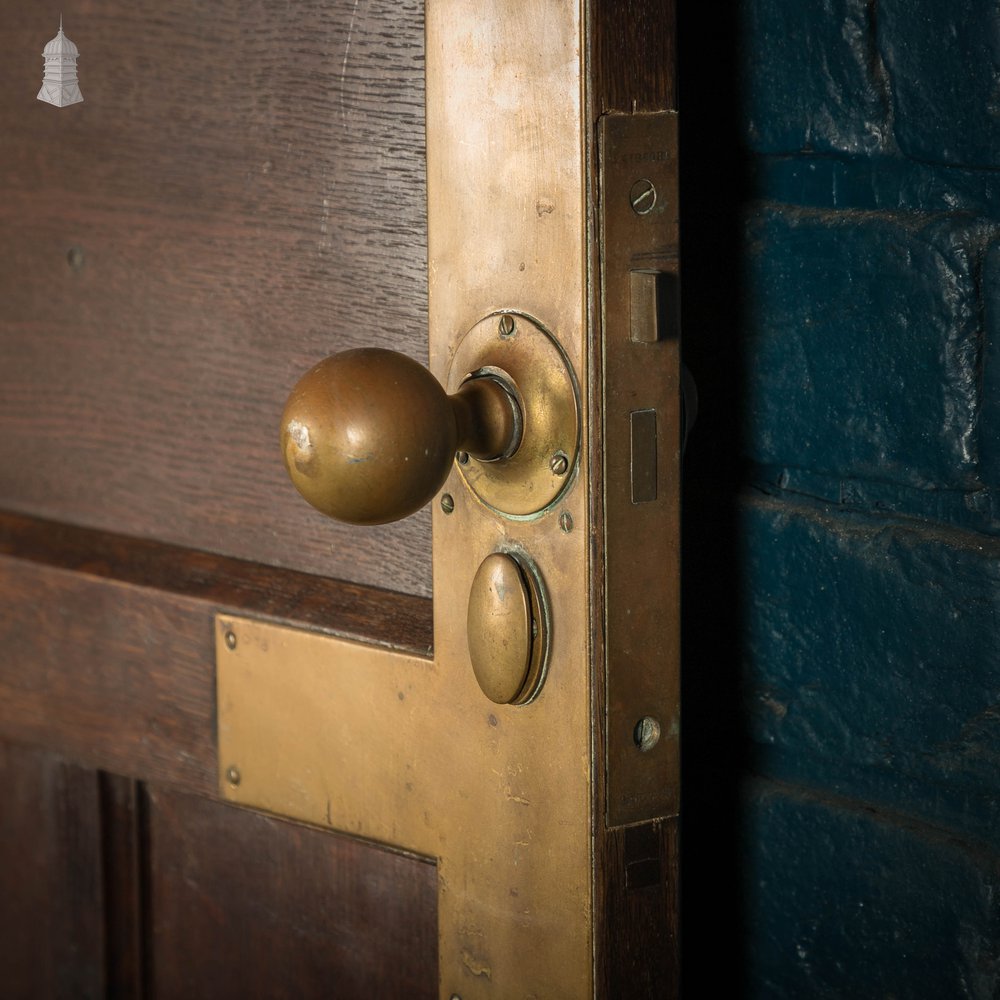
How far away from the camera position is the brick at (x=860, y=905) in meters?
0.67

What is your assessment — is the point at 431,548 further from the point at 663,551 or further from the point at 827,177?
the point at 827,177

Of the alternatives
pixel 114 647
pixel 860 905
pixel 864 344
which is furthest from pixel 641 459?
pixel 114 647

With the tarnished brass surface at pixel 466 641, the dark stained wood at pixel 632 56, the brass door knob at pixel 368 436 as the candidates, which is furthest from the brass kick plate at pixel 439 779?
the dark stained wood at pixel 632 56

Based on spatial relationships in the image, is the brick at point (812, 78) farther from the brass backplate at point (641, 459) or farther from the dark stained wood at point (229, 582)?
the dark stained wood at point (229, 582)

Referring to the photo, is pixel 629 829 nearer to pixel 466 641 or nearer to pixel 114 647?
pixel 466 641

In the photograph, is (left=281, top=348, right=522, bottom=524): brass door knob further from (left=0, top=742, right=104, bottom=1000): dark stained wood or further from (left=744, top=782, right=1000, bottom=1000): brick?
(left=0, top=742, right=104, bottom=1000): dark stained wood

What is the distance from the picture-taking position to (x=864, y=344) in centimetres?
Result: 67

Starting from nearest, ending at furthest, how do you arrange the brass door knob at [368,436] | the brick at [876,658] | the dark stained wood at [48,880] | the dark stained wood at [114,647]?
1. the brass door knob at [368,436]
2. the brick at [876,658]
3. the dark stained wood at [114,647]
4. the dark stained wood at [48,880]

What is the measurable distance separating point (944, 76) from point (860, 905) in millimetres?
409

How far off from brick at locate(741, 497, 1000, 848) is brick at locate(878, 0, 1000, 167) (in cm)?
18

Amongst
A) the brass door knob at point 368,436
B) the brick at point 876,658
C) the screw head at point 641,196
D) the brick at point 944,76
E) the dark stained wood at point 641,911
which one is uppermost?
the brick at point 944,76

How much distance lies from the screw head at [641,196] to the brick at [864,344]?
14 centimetres

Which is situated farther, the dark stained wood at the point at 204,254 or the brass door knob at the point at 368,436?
the dark stained wood at the point at 204,254

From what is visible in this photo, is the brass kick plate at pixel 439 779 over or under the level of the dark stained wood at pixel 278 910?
over
